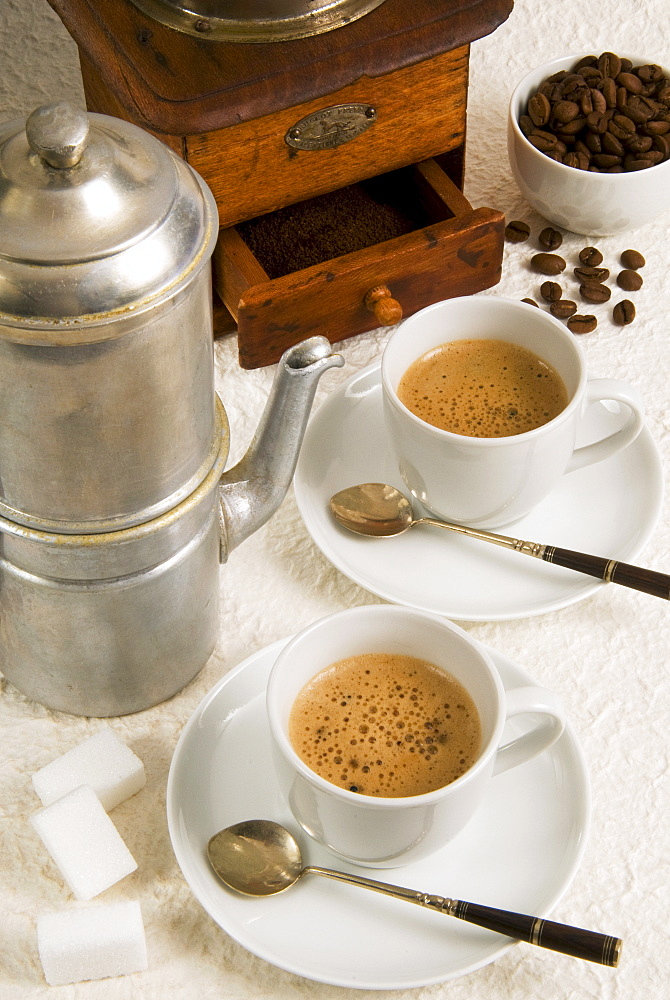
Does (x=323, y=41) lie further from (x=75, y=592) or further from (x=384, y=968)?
(x=384, y=968)

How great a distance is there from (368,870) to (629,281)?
0.67m

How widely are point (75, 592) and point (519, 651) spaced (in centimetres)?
34

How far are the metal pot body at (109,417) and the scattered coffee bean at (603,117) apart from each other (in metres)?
0.60

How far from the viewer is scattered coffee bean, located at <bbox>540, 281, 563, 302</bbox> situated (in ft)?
3.78

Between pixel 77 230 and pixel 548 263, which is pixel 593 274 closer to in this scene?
pixel 548 263

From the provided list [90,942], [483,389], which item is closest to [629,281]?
[483,389]

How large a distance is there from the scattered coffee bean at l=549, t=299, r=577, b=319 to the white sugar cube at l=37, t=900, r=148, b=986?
68 cm

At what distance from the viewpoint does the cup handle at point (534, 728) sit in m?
0.71

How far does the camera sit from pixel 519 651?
2.96 feet

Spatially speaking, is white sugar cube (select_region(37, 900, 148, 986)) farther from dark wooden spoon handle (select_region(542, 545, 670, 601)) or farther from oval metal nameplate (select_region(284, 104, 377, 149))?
oval metal nameplate (select_region(284, 104, 377, 149))

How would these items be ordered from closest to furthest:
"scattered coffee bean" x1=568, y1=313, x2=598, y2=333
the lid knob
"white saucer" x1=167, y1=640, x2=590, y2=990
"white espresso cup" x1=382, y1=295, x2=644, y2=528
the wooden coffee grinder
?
the lid knob, "white saucer" x1=167, y1=640, x2=590, y2=990, "white espresso cup" x1=382, y1=295, x2=644, y2=528, the wooden coffee grinder, "scattered coffee bean" x1=568, y1=313, x2=598, y2=333

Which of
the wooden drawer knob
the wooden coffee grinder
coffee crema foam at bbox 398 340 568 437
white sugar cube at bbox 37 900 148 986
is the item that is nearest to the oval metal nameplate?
the wooden coffee grinder

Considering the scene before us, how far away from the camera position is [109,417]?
2.16ft

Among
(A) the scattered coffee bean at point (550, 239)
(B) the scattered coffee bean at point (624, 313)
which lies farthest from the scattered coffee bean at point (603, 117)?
(B) the scattered coffee bean at point (624, 313)
